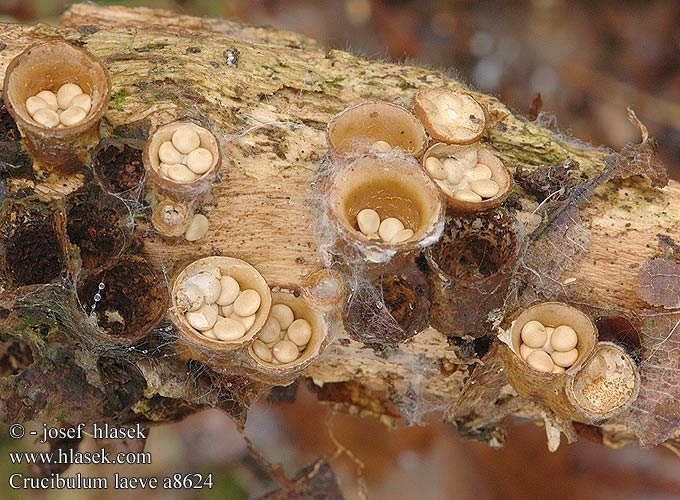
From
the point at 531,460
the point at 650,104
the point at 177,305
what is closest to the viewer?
the point at 177,305

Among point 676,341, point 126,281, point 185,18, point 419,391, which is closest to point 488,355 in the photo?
point 419,391

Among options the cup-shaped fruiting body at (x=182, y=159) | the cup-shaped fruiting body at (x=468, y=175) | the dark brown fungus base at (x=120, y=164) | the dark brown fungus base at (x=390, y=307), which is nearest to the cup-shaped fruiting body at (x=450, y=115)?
the cup-shaped fruiting body at (x=468, y=175)

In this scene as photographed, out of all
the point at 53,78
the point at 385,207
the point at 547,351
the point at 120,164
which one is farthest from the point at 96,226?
the point at 547,351

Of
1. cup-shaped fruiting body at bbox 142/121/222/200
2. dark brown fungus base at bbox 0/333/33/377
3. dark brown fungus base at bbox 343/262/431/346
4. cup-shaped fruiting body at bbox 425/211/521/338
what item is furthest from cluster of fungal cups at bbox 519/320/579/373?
dark brown fungus base at bbox 0/333/33/377

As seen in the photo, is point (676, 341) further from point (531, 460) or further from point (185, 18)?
point (185, 18)

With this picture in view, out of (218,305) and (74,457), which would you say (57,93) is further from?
(74,457)
